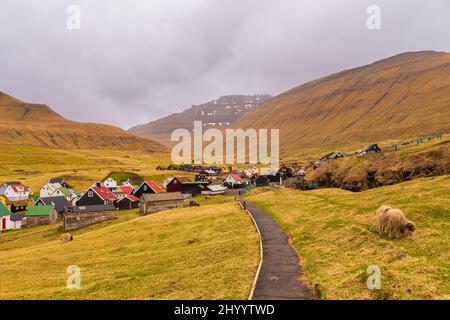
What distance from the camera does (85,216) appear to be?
3196 inches

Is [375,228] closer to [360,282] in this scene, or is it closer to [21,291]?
[360,282]

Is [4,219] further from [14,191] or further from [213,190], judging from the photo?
[213,190]

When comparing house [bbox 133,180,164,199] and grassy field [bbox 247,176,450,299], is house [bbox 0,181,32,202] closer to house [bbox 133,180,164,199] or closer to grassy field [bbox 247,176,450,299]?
house [bbox 133,180,164,199]

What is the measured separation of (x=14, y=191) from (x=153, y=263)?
390ft

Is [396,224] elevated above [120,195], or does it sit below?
above

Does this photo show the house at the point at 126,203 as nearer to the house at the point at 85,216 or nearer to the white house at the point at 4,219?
the house at the point at 85,216

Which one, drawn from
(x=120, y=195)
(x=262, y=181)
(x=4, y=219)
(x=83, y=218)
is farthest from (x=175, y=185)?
(x=4, y=219)

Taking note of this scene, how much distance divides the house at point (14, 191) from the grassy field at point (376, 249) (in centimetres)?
11923

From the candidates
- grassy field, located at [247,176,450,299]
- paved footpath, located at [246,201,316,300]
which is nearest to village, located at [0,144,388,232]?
grassy field, located at [247,176,450,299]

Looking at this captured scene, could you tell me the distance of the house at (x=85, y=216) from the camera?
78438 mm

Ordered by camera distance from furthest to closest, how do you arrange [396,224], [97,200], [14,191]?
[14,191] < [97,200] < [396,224]

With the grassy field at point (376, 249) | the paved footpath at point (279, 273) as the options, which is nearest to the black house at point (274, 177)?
the grassy field at point (376, 249)

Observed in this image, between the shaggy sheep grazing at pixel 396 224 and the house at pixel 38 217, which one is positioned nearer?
the shaggy sheep grazing at pixel 396 224
